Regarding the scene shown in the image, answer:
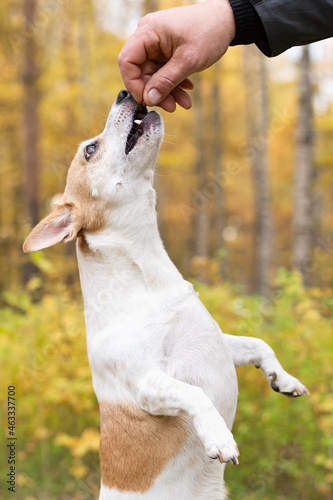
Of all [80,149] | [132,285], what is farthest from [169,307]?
[80,149]

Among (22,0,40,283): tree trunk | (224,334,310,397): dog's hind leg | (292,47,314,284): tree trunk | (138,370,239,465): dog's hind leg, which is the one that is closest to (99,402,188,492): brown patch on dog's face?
(138,370,239,465): dog's hind leg

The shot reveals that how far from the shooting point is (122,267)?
2660 mm

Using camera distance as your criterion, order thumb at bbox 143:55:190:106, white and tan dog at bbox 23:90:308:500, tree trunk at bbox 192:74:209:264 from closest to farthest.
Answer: thumb at bbox 143:55:190:106
white and tan dog at bbox 23:90:308:500
tree trunk at bbox 192:74:209:264

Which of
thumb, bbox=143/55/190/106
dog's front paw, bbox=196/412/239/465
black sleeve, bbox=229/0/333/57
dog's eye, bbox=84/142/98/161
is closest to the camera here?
dog's front paw, bbox=196/412/239/465

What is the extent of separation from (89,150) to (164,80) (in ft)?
2.84

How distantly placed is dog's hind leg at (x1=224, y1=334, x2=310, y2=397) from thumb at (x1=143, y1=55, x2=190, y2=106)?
1.26 metres

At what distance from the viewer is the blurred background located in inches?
184

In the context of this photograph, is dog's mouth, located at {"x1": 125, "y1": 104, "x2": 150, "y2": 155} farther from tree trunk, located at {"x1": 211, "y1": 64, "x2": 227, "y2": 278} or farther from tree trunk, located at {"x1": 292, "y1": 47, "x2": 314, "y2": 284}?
tree trunk, located at {"x1": 211, "y1": 64, "x2": 227, "y2": 278}

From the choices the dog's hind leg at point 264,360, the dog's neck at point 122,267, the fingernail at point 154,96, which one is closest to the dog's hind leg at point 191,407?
the dog's neck at point 122,267

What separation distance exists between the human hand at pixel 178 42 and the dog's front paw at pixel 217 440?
4.59ft

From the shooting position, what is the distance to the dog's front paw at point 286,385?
2.54 m

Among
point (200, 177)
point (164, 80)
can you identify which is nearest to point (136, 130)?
point (164, 80)

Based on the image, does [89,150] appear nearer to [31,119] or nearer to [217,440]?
[217,440]

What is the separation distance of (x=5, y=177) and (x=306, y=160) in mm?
11474
